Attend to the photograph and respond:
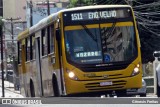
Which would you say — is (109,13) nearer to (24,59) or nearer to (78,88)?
(78,88)

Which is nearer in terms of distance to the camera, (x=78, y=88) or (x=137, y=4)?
(x=78, y=88)

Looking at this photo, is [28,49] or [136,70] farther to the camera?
[28,49]

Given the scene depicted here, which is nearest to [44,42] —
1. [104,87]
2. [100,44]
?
[100,44]

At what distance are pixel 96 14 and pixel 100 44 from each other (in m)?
1.11

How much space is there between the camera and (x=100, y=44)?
1850cm

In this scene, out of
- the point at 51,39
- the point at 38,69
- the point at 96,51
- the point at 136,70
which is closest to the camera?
the point at 96,51

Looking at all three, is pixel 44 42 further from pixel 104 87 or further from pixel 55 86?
pixel 104 87

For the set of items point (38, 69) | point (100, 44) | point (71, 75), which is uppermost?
point (100, 44)

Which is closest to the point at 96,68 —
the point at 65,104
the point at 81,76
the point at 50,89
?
the point at 81,76

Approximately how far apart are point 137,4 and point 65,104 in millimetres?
41649

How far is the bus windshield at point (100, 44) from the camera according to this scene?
18391 millimetres

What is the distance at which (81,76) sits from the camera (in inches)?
725

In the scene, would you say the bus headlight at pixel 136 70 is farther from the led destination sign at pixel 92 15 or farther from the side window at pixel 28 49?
the side window at pixel 28 49

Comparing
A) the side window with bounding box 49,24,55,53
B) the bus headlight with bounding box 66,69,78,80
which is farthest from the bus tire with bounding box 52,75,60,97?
the bus headlight with bounding box 66,69,78,80
